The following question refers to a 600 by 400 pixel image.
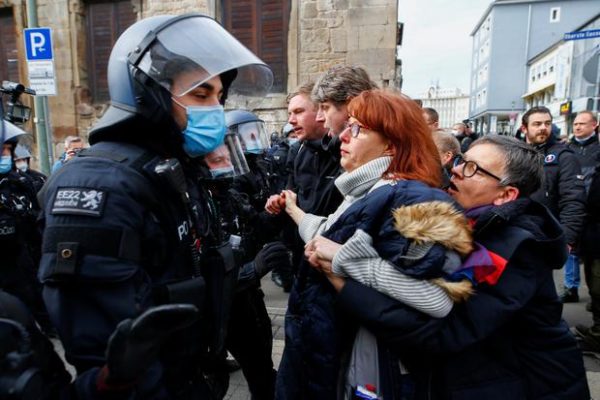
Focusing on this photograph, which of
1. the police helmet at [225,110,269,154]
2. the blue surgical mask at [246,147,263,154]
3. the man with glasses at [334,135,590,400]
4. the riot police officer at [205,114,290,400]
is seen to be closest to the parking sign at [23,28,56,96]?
the police helmet at [225,110,269,154]

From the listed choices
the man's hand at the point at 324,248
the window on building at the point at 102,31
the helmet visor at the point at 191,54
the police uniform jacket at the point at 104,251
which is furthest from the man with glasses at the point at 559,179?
the window on building at the point at 102,31

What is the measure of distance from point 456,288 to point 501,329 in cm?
36

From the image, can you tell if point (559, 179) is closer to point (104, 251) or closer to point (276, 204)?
point (276, 204)

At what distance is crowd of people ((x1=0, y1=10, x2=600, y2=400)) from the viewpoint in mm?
1073

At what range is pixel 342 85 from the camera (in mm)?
2217

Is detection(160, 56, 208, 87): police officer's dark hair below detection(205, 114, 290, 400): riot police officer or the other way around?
the other way around

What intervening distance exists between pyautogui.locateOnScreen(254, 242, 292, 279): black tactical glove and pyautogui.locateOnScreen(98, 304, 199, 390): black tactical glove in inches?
39.7

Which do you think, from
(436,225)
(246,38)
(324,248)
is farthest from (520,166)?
(246,38)

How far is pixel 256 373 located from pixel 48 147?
19.7ft

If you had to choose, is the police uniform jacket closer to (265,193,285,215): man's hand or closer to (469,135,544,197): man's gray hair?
(265,193,285,215): man's hand

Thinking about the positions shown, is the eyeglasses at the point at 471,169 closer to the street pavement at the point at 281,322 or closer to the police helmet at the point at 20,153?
the street pavement at the point at 281,322

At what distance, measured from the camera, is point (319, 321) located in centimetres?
146

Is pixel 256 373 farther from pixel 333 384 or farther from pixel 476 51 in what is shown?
pixel 476 51

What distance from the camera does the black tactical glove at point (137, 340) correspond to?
92cm
